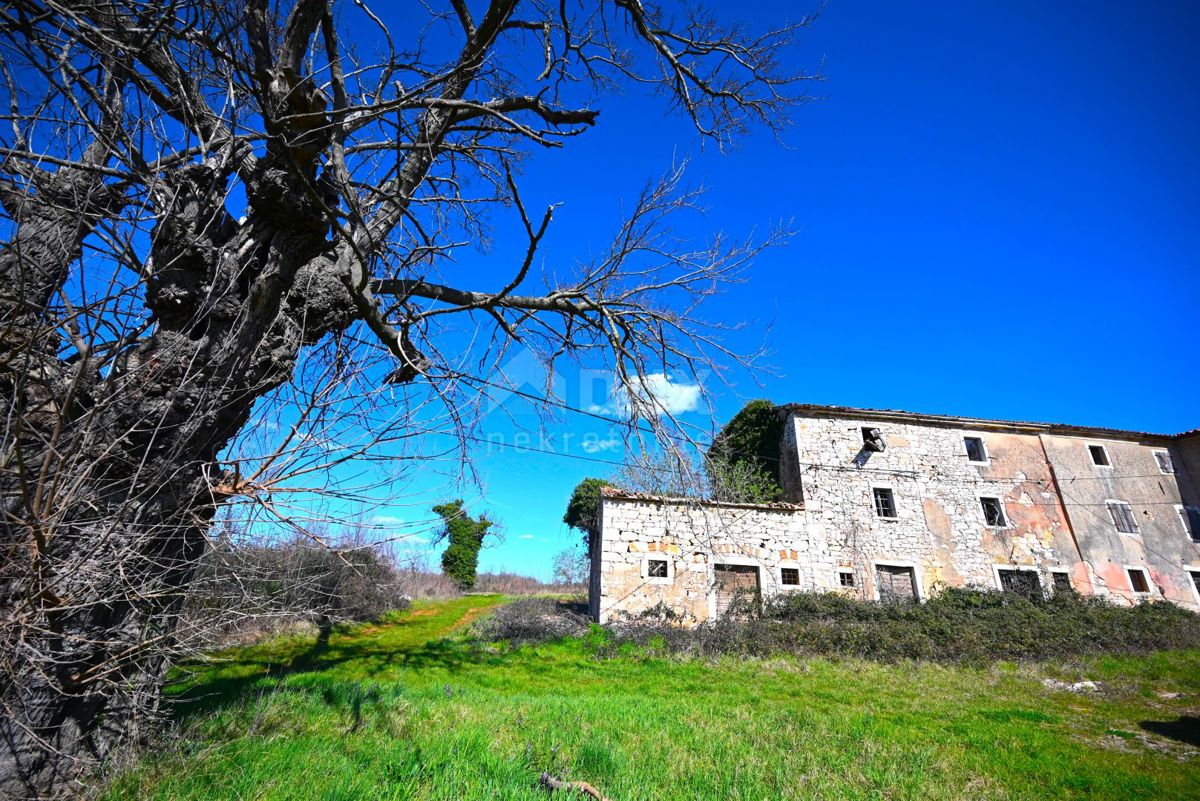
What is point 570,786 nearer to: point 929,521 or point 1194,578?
point 929,521

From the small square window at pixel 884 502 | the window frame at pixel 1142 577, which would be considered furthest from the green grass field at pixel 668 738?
the window frame at pixel 1142 577

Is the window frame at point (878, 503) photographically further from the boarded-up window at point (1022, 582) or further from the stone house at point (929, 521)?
the boarded-up window at point (1022, 582)

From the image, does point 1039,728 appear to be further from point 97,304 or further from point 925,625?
point 97,304

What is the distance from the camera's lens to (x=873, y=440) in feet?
55.0

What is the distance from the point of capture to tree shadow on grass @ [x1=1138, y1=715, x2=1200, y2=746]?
621 cm

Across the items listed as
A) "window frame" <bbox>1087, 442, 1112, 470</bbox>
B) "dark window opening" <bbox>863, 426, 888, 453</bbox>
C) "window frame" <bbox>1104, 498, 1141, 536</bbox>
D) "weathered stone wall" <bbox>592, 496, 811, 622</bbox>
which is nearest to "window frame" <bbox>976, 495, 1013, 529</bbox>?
"dark window opening" <bbox>863, 426, 888, 453</bbox>

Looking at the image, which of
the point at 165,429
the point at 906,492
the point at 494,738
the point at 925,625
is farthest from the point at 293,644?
the point at 906,492

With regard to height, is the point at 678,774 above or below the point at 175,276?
below

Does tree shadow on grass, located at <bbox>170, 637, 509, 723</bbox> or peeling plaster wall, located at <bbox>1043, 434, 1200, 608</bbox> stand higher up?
peeling plaster wall, located at <bbox>1043, 434, 1200, 608</bbox>

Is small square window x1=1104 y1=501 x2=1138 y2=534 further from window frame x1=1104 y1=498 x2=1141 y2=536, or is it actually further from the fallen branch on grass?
the fallen branch on grass

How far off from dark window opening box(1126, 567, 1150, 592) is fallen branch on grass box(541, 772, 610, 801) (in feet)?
75.9

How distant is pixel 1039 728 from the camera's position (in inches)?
252

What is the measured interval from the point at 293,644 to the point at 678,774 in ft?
40.0

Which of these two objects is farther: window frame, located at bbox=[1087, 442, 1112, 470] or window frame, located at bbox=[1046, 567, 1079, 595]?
window frame, located at bbox=[1087, 442, 1112, 470]
